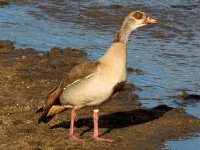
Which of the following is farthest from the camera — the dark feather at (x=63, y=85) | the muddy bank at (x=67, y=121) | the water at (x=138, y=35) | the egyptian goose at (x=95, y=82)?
the water at (x=138, y=35)

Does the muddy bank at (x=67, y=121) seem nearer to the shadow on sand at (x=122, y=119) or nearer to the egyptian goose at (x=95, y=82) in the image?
the shadow on sand at (x=122, y=119)

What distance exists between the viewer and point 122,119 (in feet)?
35.6

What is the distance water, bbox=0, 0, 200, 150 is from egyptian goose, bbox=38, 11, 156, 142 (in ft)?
4.08

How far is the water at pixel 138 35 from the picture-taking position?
13258mm

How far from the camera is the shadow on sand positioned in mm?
10539

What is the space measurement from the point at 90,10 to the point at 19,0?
2.75 m

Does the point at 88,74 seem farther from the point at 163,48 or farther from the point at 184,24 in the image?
the point at 184,24

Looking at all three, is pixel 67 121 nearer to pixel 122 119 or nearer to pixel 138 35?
pixel 122 119

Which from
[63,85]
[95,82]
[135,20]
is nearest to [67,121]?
[63,85]

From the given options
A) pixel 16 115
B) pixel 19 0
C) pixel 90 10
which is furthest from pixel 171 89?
pixel 19 0

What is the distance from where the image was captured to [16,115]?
35.1 ft

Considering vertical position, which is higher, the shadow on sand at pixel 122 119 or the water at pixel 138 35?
the shadow on sand at pixel 122 119

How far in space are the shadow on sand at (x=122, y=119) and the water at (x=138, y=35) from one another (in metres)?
0.60

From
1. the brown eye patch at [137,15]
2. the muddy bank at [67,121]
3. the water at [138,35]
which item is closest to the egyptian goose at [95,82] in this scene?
the brown eye patch at [137,15]
